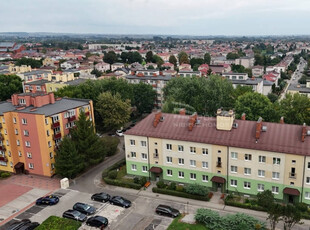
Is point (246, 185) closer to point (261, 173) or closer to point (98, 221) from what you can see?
point (261, 173)

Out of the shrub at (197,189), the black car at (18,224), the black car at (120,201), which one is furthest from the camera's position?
the shrub at (197,189)

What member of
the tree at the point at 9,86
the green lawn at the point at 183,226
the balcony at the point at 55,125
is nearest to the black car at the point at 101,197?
the green lawn at the point at 183,226

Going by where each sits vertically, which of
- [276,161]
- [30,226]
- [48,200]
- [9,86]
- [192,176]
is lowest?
[48,200]

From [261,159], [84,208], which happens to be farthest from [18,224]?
[261,159]

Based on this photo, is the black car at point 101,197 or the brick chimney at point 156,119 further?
the brick chimney at point 156,119

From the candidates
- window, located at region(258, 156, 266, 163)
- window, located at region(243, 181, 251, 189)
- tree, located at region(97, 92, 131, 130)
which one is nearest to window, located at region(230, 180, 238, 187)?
window, located at region(243, 181, 251, 189)

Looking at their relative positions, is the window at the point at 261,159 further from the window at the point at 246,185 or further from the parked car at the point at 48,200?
the parked car at the point at 48,200

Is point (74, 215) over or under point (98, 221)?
under

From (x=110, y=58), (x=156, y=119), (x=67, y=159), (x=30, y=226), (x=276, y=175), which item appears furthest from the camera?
(x=110, y=58)
